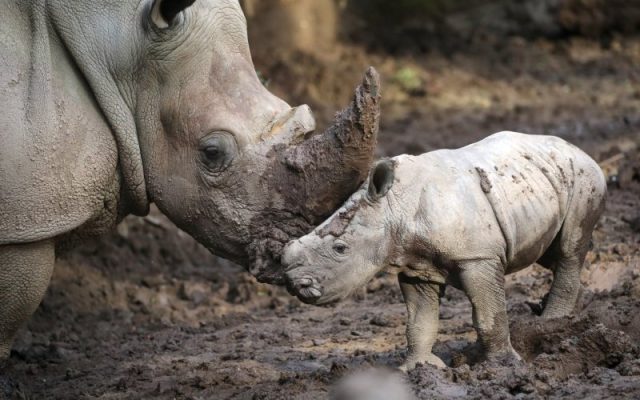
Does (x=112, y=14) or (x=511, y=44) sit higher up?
(x=112, y=14)

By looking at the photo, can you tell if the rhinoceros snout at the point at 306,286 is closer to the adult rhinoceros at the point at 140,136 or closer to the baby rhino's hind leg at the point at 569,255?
the adult rhinoceros at the point at 140,136

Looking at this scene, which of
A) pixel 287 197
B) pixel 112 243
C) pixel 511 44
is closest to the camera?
pixel 287 197

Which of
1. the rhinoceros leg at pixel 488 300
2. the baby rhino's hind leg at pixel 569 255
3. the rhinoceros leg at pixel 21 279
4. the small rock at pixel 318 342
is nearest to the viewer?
the rhinoceros leg at pixel 488 300

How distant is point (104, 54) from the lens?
5207 millimetres

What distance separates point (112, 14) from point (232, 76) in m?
0.62

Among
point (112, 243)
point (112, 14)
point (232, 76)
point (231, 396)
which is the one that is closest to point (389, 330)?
point (231, 396)

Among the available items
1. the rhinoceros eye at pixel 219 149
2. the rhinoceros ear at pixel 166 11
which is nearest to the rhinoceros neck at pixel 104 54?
the rhinoceros ear at pixel 166 11

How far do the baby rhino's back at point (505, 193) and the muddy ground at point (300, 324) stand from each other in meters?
0.47

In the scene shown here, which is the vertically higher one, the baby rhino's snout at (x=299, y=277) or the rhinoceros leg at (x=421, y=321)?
the baby rhino's snout at (x=299, y=277)

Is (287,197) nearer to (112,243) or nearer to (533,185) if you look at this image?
(533,185)

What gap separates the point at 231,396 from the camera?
5012mm

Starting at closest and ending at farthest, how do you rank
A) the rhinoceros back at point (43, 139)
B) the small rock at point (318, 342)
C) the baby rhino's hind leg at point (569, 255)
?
1. the rhinoceros back at point (43, 139)
2. the baby rhino's hind leg at point (569, 255)
3. the small rock at point (318, 342)

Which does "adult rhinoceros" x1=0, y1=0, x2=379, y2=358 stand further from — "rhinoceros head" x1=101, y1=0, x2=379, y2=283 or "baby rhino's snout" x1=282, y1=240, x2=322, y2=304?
"baby rhino's snout" x1=282, y1=240, x2=322, y2=304

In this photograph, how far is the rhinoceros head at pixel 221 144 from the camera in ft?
16.2
